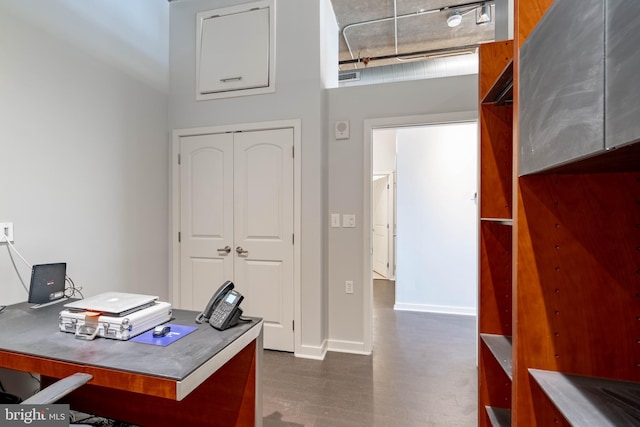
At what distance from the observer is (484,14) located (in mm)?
3434

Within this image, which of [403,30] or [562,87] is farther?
[403,30]

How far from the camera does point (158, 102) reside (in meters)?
3.08

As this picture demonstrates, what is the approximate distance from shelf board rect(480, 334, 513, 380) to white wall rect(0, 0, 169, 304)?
2.68 metres

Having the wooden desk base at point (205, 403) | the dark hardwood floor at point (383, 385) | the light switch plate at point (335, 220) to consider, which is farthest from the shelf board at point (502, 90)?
the dark hardwood floor at point (383, 385)

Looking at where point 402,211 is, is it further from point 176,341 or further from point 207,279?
point 176,341

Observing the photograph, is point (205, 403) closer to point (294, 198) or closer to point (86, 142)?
point (294, 198)

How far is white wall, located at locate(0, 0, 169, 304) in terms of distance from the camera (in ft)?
6.27

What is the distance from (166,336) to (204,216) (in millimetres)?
1891

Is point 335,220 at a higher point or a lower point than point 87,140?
lower

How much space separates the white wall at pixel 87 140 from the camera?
191cm

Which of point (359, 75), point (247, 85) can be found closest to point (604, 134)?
point (247, 85)

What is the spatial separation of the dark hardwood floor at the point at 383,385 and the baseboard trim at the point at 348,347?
55 millimetres

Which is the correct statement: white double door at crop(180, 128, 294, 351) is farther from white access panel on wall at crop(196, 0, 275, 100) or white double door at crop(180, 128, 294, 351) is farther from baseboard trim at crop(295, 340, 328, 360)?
white access panel on wall at crop(196, 0, 275, 100)

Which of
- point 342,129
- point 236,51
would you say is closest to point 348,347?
point 342,129
